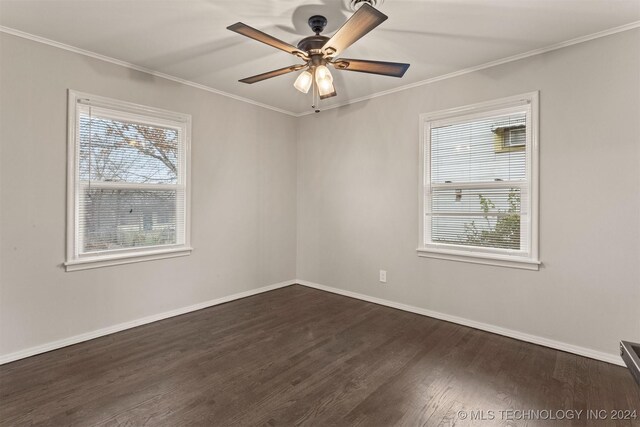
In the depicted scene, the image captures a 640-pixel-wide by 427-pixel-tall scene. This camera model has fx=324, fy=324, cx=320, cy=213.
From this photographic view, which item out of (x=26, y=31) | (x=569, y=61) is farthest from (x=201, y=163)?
(x=569, y=61)

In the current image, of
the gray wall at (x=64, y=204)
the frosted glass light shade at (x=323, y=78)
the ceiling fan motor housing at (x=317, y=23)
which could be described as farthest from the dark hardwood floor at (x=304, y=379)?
the ceiling fan motor housing at (x=317, y=23)

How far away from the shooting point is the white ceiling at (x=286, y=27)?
219cm

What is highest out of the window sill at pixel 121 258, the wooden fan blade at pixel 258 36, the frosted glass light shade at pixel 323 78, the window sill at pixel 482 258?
the wooden fan blade at pixel 258 36

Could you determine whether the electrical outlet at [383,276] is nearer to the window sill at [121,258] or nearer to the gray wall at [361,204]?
the gray wall at [361,204]

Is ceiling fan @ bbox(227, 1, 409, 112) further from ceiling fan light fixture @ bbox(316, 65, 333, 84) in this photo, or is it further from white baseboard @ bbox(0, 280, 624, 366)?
white baseboard @ bbox(0, 280, 624, 366)

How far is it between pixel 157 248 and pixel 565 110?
3.99 m

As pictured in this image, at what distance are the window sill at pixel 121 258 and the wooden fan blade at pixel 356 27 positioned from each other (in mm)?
2547

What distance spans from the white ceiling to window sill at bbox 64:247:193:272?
184 cm

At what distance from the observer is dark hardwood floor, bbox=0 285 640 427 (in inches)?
74.0

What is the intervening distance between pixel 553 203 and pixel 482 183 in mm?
613

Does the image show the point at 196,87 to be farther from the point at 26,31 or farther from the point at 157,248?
the point at 157,248

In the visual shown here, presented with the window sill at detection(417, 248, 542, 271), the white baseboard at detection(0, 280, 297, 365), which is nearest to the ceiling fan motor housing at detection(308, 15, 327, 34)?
the window sill at detection(417, 248, 542, 271)

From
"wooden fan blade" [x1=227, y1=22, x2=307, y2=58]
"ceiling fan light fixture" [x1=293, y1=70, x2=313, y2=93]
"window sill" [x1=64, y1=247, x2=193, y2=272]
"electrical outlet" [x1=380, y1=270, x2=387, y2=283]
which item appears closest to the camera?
"wooden fan blade" [x1=227, y1=22, x2=307, y2=58]

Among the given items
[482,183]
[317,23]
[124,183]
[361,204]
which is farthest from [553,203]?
[124,183]
